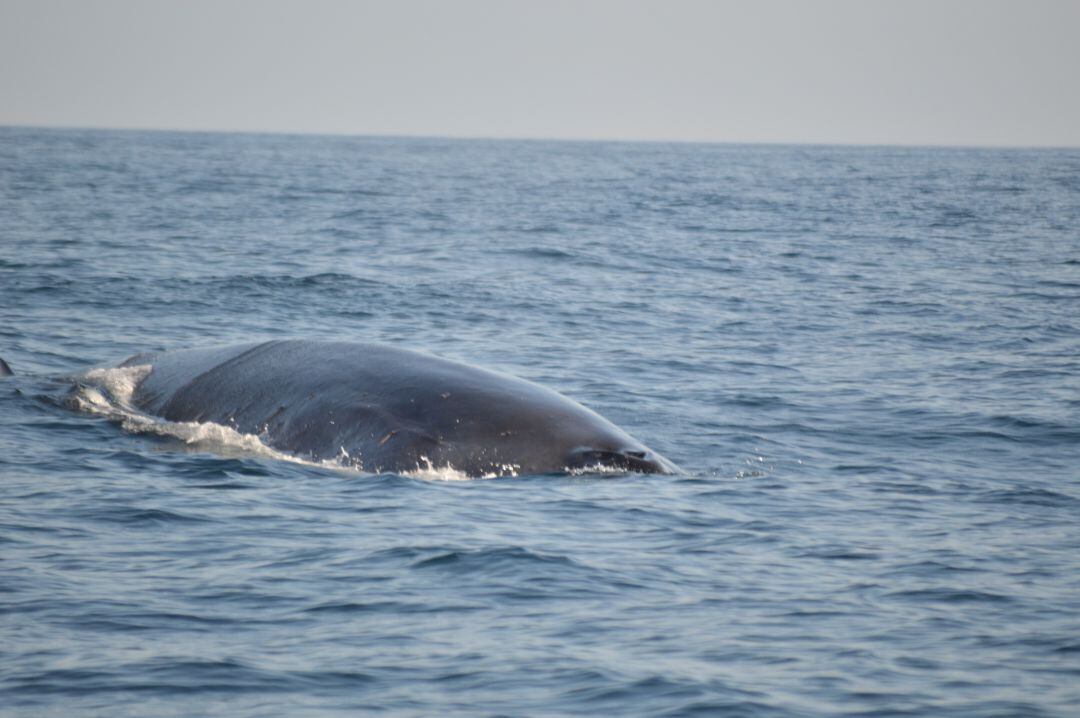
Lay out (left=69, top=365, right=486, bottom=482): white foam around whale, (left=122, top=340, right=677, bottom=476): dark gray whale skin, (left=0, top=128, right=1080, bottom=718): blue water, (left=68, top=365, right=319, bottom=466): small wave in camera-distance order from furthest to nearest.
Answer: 1. (left=68, top=365, right=319, bottom=466): small wave
2. (left=69, top=365, right=486, bottom=482): white foam around whale
3. (left=122, top=340, right=677, bottom=476): dark gray whale skin
4. (left=0, top=128, right=1080, bottom=718): blue water

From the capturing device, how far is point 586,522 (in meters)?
12.0

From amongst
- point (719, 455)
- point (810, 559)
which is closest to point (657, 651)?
point (810, 559)

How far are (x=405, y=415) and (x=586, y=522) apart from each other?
2026 millimetres

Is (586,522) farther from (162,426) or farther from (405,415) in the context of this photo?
(162,426)

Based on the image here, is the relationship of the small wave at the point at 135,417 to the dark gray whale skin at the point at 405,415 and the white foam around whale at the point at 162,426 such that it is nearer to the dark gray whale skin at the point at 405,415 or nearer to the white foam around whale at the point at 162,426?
the white foam around whale at the point at 162,426

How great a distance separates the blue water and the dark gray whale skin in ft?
0.82

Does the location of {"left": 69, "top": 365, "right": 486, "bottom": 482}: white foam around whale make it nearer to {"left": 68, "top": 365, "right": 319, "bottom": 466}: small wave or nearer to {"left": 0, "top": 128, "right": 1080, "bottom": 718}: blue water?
{"left": 68, "top": 365, "right": 319, "bottom": 466}: small wave

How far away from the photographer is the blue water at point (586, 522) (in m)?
8.59

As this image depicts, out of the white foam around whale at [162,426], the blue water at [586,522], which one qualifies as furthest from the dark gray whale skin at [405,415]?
the blue water at [586,522]

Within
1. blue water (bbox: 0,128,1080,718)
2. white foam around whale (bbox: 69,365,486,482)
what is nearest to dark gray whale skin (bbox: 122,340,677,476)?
white foam around whale (bbox: 69,365,486,482)

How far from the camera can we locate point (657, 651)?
9055 millimetres

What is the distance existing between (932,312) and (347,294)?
11651 mm

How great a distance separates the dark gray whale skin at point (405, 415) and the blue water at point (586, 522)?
0.25 m

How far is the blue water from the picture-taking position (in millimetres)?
8586
